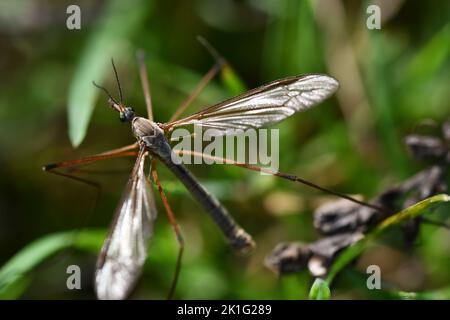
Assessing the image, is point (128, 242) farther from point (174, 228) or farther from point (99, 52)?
point (99, 52)

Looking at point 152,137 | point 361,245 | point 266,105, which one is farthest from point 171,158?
point 361,245

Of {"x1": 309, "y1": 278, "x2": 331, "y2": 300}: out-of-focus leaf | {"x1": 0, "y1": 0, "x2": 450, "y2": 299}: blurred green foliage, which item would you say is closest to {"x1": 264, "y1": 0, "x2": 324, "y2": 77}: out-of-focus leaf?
{"x1": 0, "y1": 0, "x2": 450, "y2": 299}: blurred green foliage

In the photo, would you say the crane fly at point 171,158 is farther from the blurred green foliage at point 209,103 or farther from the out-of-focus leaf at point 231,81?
the out-of-focus leaf at point 231,81

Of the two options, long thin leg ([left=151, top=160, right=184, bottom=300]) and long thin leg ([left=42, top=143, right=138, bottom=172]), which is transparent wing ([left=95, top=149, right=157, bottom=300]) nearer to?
long thin leg ([left=151, top=160, right=184, bottom=300])

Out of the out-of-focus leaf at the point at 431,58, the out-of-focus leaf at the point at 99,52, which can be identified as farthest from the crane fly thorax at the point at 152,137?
the out-of-focus leaf at the point at 431,58

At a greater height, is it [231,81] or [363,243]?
[231,81]

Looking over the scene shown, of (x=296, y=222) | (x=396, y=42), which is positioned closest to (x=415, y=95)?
(x=396, y=42)

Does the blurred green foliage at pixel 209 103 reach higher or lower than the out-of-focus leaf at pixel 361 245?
higher
